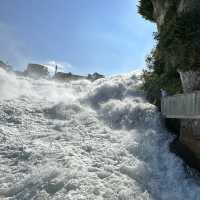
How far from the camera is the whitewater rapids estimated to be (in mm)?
9391

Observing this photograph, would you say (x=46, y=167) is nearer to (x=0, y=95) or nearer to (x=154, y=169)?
(x=154, y=169)

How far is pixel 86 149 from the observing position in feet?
38.1

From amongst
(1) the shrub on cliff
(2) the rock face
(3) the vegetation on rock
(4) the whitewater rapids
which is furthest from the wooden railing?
(1) the shrub on cliff

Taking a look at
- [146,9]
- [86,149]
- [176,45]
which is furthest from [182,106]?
[146,9]

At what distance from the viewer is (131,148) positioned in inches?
468

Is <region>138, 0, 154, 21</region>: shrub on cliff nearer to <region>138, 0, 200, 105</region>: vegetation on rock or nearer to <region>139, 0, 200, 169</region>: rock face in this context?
<region>139, 0, 200, 169</region>: rock face

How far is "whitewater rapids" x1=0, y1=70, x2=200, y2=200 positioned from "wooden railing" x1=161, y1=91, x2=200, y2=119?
2.19 ft

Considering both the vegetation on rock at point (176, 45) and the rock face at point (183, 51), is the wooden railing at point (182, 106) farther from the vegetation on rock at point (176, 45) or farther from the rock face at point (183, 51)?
the vegetation on rock at point (176, 45)

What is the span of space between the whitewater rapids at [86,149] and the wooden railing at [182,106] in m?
0.67

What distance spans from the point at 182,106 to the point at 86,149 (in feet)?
10.7

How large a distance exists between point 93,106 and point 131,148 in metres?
4.70

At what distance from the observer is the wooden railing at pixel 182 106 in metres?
11.4

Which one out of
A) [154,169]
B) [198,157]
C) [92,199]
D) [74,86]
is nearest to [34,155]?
[92,199]

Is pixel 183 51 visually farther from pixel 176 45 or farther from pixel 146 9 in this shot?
pixel 146 9
